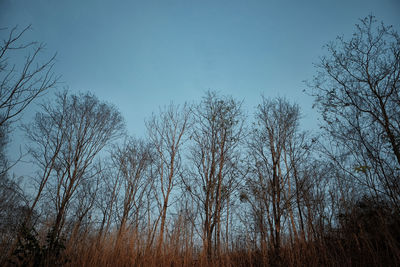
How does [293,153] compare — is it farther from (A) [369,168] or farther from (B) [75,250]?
(B) [75,250]

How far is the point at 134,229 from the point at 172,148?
14.3 ft

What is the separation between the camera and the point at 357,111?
18.1 ft

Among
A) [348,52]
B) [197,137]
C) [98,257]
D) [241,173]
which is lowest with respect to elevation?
[98,257]

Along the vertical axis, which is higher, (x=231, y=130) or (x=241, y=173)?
(x=231, y=130)

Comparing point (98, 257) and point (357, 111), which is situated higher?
point (357, 111)

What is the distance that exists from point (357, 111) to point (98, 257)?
7223 millimetres

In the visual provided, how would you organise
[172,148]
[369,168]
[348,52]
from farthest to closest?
[172,148], [348,52], [369,168]

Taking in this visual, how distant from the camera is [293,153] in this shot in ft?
30.0

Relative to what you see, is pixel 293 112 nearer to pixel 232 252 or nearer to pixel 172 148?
pixel 172 148

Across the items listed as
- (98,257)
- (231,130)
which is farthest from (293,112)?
(98,257)

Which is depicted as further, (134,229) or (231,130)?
(231,130)

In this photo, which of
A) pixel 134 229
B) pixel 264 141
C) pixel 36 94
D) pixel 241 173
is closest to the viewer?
pixel 36 94

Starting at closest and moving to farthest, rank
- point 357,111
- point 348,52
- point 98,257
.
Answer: point 98,257
point 357,111
point 348,52

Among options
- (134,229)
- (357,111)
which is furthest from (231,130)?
(134,229)
